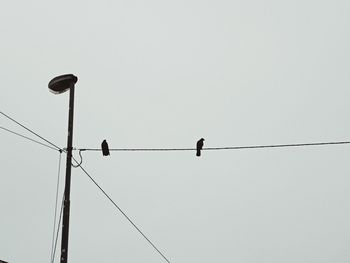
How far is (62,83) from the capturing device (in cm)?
881

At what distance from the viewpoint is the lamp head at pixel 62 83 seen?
28.8ft

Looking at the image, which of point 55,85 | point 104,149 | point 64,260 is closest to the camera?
point 64,260

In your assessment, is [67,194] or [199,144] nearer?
[67,194]

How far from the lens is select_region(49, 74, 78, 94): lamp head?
8766 mm

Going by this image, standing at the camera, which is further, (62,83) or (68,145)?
(62,83)

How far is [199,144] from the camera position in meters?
12.8

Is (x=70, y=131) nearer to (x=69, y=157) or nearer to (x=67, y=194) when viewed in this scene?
(x=69, y=157)

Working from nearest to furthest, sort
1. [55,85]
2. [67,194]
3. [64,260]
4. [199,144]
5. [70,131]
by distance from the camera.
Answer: [64,260]
[67,194]
[70,131]
[55,85]
[199,144]

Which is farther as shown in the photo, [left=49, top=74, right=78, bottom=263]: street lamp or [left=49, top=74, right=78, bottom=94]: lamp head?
[left=49, top=74, right=78, bottom=94]: lamp head

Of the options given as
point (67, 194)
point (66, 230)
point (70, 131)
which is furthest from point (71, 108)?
point (66, 230)

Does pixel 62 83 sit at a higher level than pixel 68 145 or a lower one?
higher

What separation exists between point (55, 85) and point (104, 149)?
2.63 meters

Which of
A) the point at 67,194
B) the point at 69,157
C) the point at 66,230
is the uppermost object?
the point at 69,157

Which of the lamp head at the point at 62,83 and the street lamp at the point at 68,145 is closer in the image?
the street lamp at the point at 68,145
